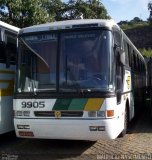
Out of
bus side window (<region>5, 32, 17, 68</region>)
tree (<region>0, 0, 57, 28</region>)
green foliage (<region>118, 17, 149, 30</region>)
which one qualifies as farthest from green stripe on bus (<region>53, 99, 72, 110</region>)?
green foliage (<region>118, 17, 149, 30</region>)

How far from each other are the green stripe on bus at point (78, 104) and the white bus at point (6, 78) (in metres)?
2.06

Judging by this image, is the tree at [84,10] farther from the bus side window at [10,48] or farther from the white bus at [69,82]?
the white bus at [69,82]

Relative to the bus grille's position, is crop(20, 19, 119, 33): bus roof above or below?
above

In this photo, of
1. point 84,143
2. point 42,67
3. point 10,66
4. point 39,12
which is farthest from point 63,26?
point 39,12

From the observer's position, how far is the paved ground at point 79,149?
929 cm

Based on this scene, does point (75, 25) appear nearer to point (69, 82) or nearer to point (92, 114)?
point (69, 82)

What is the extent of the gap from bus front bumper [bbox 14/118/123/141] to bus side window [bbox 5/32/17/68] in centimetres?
192

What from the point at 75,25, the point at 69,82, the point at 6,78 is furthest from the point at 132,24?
the point at 69,82

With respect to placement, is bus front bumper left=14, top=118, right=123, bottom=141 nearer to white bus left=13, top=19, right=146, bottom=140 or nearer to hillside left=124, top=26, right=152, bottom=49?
white bus left=13, top=19, right=146, bottom=140

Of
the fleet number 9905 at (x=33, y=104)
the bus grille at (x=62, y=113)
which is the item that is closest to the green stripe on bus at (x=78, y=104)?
the bus grille at (x=62, y=113)

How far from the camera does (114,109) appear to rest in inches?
366

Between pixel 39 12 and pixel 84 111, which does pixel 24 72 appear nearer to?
pixel 84 111

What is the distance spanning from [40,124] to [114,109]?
1670 mm

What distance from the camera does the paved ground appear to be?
9289mm
